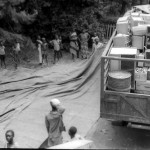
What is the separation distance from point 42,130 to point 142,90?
2.59 meters

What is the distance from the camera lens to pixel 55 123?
687 centimetres

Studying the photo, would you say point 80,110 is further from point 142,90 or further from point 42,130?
point 142,90

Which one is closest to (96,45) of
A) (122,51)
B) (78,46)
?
(78,46)

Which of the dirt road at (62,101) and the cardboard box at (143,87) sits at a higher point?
the cardboard box at (143,87)

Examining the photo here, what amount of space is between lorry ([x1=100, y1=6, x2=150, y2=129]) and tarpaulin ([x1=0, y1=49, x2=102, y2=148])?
1202 millimetres

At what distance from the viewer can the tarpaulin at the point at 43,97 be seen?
8789 millimetres

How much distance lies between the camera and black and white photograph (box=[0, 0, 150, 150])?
7527 mm

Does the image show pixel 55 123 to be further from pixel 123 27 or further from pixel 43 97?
pixel 123 27

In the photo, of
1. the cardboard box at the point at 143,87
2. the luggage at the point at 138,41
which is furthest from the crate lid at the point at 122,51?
the luggage at the point at 138,41

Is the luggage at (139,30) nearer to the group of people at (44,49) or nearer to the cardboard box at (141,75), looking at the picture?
the cardboard box at (141,75)

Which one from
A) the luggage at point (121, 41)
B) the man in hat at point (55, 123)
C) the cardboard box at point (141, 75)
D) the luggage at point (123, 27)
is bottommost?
the man in hat at point (55, 123)

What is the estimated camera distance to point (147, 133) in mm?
8406

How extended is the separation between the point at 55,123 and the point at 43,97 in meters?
3.76

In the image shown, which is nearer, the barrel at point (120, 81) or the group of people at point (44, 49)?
the barrel at point (120, 81)
